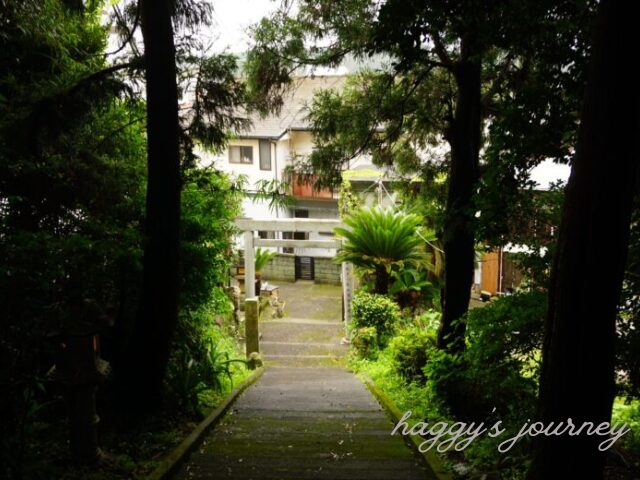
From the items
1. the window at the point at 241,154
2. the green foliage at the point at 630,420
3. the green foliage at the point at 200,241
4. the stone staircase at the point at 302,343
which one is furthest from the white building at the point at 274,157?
the green foliage at the point at 630,420

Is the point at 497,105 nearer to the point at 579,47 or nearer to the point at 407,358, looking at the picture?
the point at 579,47

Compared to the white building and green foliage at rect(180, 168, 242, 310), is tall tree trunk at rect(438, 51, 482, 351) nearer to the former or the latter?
green foliage at rect(180, 168, 242, 310)

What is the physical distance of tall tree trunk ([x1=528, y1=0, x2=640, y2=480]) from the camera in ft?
7.90

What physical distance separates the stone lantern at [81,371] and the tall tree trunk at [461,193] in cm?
378

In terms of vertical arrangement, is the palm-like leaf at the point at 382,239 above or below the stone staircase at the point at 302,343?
above

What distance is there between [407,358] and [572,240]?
5634mm

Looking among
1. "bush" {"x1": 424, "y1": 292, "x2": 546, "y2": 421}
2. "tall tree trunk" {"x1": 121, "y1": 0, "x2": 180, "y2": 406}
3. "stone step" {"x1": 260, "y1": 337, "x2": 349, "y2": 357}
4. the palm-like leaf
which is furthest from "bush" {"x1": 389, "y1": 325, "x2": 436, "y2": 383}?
"stone step" {"x1": 260, "y1": 337, "x2": 349, "y2": 357}

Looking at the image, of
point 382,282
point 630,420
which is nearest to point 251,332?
point 382,282

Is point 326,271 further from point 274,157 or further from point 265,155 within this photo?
point 265,155

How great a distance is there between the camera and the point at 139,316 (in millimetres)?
5188

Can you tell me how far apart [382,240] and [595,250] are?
8621 millimetres

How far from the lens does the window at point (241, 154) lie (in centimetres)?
2444

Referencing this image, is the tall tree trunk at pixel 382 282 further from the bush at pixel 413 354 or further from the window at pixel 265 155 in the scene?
the window at pixel 265 155

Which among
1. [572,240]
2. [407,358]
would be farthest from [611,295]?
[407,358]
